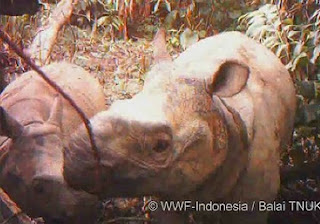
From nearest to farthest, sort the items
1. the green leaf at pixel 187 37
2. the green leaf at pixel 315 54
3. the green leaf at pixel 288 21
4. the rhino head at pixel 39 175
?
the rhino head at pixel 39 175, the green leaf at pixel 315 54, the green leaf at pixel 288 21, the green leaf at pixel 187 37

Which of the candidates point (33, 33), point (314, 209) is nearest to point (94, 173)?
point (314, 209)

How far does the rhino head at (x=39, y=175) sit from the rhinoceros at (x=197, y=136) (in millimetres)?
1006

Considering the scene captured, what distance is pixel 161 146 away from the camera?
3.29 m

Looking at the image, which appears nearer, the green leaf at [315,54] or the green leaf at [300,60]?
the green leaf at [315,54]

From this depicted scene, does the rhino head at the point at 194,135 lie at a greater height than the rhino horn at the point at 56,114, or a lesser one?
greater

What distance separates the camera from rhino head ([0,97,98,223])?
433 centimetres

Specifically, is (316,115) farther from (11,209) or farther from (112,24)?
(112,24)

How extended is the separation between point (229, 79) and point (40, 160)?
155 cm

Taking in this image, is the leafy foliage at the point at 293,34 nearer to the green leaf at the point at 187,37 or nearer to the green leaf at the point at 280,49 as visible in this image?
the green leaf at the point at 280,49

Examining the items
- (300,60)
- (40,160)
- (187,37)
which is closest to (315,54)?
(300,60)

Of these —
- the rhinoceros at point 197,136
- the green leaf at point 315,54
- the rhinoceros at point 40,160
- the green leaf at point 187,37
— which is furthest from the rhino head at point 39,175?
the green leaf at point 187,37

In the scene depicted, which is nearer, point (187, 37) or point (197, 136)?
point (197, 136)

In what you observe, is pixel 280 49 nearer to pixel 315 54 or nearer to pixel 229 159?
A: pixel 315 54

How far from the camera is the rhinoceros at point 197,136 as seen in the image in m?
3.13
